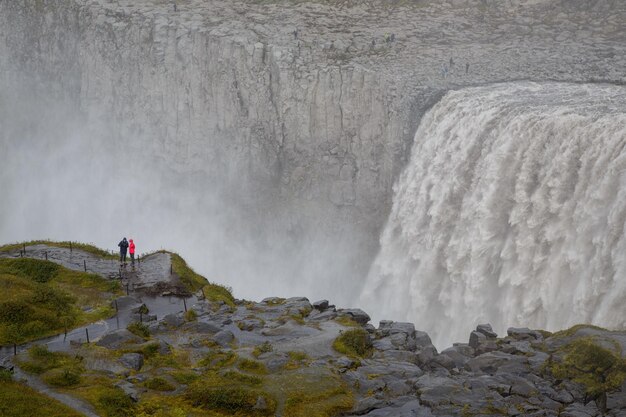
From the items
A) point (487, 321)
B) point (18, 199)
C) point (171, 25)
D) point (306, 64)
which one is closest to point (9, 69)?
point (18, 199)

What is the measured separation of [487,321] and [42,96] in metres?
66.1

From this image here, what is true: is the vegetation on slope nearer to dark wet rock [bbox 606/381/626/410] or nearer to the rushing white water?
dark wet rock [bbox 606/381/626/410]

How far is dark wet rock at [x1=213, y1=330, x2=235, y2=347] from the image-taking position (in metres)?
33.1

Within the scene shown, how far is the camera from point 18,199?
90438 millimetres

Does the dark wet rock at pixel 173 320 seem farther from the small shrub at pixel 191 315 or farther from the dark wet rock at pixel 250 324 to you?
the dark wet rock at pixel 250 324

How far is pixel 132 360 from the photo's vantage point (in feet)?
99.5

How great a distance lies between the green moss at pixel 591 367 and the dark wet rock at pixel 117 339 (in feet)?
60.9

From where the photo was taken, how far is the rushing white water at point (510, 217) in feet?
125

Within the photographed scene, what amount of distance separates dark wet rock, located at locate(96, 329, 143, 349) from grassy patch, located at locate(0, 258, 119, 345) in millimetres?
3184

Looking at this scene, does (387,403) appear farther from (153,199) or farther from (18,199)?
(18,199)

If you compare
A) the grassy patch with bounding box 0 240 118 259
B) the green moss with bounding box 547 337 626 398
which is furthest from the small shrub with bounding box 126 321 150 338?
the green moss with bounding box 547 337 626 398

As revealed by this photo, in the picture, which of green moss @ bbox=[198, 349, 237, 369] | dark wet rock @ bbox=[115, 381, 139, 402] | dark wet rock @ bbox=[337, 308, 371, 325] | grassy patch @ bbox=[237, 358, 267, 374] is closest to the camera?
dark wet rock @ bbox=[115, 381, 139, 402]

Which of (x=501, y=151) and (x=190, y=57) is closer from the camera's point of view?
(x=501, y=151)

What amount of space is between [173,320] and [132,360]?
5.00 metres
